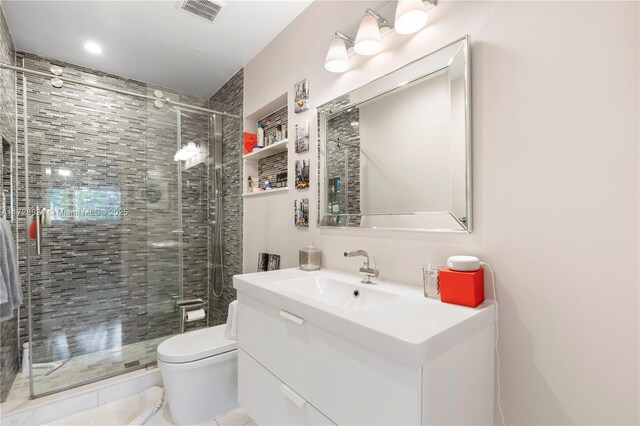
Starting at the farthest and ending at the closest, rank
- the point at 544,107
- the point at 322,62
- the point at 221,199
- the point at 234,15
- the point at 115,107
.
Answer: the point at 221,199 < the point at 115,107 < the point at 234,15 < the point at 322,62 < the point at 544,107

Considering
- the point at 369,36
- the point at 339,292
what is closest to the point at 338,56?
the point at 369,36

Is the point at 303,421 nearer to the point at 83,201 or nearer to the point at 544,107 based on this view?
the point at 544,107

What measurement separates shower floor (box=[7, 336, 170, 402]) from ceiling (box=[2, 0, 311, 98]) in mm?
2266

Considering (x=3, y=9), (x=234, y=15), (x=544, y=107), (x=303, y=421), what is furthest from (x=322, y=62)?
(x=3, y=9)

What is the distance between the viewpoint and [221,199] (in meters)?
2.82

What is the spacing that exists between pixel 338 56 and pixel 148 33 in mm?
1524

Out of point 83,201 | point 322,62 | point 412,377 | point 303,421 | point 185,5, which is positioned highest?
point 185,5

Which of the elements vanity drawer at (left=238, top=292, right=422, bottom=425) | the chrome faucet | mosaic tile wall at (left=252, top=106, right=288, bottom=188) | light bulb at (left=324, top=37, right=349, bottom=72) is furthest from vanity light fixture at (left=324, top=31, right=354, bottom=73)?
vanity drawer at (left=238, top=292, right=422, bottom=425)

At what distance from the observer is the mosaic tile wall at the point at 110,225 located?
7.40 ft

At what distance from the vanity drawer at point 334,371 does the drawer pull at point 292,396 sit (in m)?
0.02

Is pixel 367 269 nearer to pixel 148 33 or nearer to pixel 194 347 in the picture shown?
pixel 194 347

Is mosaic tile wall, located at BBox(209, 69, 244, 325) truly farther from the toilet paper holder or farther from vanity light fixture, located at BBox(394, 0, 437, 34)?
vanity light fixture, located at BBox(394, 0, 437, 34)

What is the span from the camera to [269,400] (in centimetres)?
126

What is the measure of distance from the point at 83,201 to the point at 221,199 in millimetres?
1030
